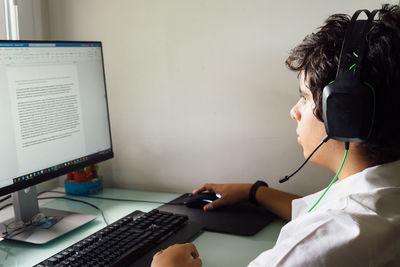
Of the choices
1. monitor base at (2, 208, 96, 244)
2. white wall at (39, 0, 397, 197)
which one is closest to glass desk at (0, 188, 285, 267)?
monitor base at (2, 208, 96, 244)

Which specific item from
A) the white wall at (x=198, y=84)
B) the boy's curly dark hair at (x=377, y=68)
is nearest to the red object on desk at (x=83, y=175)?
the white wall at (x=198, y=84)

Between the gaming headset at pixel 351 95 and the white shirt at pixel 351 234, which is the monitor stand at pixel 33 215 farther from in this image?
the gaming headset at pixel 351 95

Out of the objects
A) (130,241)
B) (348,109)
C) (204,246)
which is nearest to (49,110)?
(130,241)

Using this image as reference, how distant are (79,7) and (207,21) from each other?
496mm

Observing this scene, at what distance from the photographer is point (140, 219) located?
1126 mm

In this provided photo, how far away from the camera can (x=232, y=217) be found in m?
1.21

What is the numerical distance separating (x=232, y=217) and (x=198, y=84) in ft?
1.56

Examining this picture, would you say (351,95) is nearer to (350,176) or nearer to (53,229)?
(350,176)

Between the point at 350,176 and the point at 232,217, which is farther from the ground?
the point at 350,176

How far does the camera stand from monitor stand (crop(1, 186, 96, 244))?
3.59ft

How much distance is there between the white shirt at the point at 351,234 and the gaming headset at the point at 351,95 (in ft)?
0.36

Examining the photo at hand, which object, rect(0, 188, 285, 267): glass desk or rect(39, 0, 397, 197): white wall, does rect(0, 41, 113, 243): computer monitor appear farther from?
rect(39, 0, 397, 197): white wall

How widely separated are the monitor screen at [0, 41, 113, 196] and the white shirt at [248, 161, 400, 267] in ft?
2.16

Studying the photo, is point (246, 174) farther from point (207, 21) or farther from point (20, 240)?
point (20, 240)
